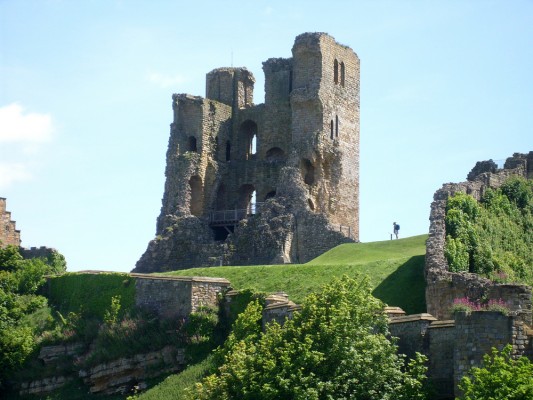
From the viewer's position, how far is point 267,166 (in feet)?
238

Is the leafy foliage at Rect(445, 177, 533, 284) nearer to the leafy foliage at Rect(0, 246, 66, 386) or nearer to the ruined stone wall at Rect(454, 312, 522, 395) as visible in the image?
the ruined stone wall at Rect(454, 312, 522, 395)

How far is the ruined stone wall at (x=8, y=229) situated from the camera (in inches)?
2606

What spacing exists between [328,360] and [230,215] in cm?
3459

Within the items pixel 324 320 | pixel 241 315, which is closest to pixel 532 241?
pixel 241 315

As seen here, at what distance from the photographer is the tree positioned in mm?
35656

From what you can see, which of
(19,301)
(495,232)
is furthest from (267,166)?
(495,232)

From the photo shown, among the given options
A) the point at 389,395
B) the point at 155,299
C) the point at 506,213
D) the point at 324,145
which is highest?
the point at 324,145

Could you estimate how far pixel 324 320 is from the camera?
37812mm

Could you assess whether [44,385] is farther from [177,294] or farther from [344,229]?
[344,229]

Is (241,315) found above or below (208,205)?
below

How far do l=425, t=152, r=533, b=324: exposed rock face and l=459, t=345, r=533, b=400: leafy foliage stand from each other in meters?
3.00

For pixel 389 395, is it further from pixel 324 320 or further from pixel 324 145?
pixel 324 145

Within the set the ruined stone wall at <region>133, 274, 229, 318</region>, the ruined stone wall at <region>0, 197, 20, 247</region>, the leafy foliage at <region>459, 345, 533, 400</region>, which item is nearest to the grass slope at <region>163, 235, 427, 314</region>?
the ruined stone wall at <region>133, 274, 229, 318</region>

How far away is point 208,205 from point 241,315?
2705 centimetres
